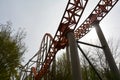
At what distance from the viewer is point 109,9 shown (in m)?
12.3

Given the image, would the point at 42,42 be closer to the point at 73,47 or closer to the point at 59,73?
the point at 73,47

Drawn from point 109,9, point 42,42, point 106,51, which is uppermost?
point 109,9

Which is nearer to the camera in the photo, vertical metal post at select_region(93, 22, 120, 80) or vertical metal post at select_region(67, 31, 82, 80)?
vertical metal post at select_region(67, 31, 82, 80)

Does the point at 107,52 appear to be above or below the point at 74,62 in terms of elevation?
above

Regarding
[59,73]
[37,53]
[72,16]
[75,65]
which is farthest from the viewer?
[37,53]

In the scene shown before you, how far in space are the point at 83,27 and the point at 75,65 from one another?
5.12m

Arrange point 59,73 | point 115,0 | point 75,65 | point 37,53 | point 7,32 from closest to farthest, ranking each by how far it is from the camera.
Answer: point 59,73
point 75,65
point 115,0
point 7,32
point 37,53

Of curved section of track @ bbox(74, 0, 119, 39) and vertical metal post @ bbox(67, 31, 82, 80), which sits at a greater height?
curved section of track @ bbox(74, 0, 119, 39)

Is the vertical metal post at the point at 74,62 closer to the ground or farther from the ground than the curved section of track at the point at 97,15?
closer to the ground

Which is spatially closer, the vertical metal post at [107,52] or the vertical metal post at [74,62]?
the vertical metal post at [74,62]

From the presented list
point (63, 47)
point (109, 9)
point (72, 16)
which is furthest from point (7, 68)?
point (109, 9)

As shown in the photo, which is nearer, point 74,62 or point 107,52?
point 74,62

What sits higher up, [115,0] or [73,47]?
[115,0]

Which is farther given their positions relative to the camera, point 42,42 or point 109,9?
point 42,42
